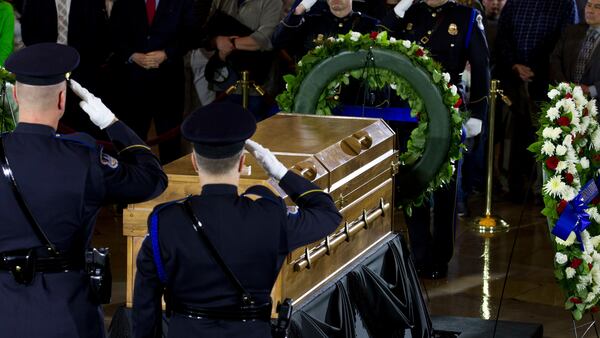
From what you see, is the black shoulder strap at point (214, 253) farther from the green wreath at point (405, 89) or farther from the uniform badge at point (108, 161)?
the green wreath at point (405, 89)

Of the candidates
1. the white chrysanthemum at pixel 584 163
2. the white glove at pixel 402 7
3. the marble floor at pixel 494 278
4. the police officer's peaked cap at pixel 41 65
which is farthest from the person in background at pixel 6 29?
the police officer's peaked cap at pixel 41 65

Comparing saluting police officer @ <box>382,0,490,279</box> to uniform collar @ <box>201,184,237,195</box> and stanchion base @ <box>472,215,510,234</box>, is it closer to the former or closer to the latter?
stanchion base @ <box>472,215,510,234</box>

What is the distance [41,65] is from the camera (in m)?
3.68

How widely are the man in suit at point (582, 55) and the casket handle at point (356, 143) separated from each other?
3.78 meters

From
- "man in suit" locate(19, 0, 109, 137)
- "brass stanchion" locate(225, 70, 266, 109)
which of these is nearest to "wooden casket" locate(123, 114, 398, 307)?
"brass stanchion" locate(225, 70, 266, 109)

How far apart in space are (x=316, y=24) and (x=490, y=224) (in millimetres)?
1960

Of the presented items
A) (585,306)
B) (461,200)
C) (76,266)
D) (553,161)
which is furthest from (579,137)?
(76,266)

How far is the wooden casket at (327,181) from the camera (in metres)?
4.43

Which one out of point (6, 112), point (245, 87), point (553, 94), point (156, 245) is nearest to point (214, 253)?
point (156, 245)

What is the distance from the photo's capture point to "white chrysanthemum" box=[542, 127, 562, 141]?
6.21 meters

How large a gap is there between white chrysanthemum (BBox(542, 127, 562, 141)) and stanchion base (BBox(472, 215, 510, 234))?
2.39 meters

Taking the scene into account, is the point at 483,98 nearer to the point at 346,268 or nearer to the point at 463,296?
the point at 463,296

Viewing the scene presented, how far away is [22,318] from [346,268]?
1.78 metres

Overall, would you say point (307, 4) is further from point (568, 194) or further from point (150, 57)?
point (568, 194)
